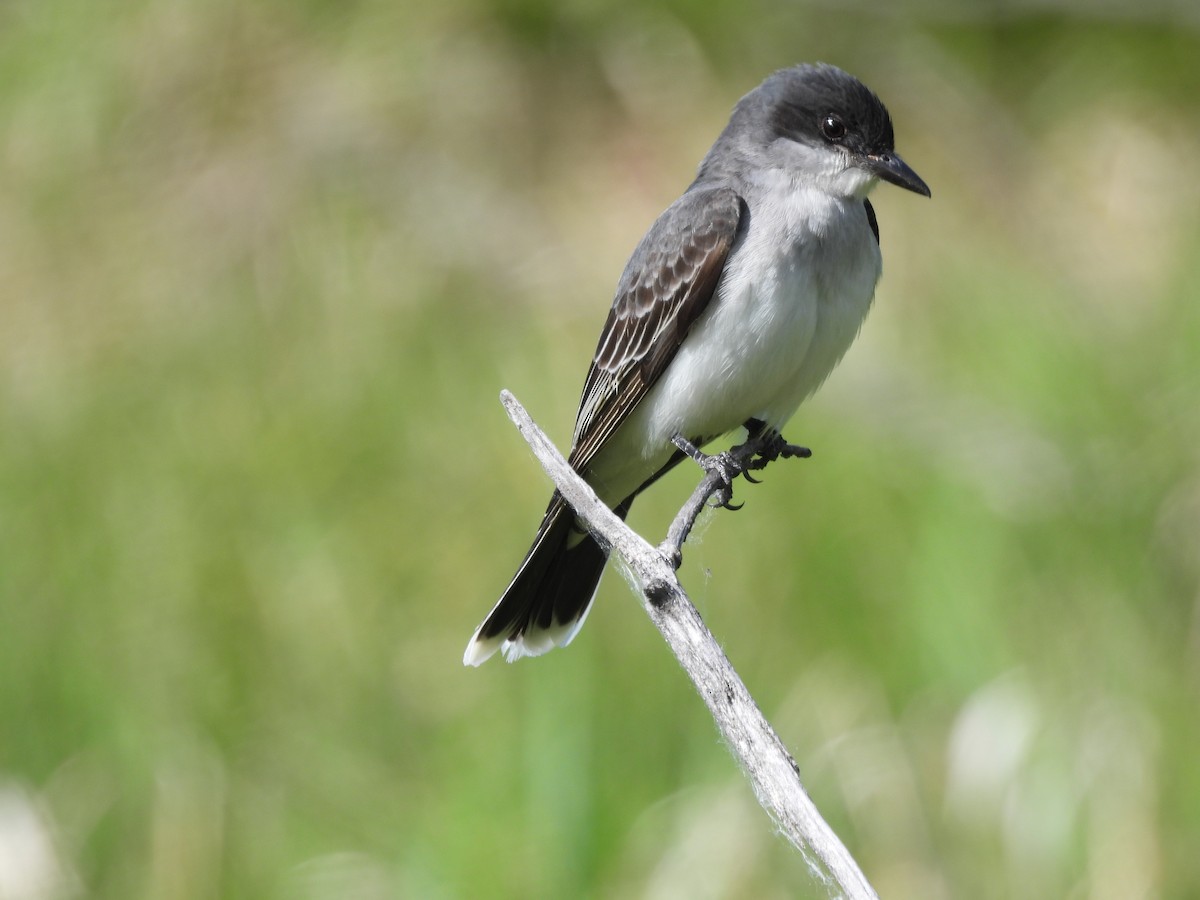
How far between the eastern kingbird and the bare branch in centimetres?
94

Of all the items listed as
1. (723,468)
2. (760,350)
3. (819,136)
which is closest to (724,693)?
(723,468)

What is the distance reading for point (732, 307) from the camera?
378 centimetres

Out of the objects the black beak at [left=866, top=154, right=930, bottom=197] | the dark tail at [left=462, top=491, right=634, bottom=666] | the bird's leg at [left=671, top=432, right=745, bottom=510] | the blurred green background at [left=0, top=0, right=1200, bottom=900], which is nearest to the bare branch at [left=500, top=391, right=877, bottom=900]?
the bird's leg at [left=671, top=432, right=745, bottom=510]

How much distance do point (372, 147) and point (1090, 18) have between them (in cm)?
321

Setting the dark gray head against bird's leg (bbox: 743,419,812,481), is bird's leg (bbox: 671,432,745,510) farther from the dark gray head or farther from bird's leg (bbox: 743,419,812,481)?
the dark gray head

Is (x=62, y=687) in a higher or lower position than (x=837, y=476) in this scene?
higher

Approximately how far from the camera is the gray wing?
384 cm

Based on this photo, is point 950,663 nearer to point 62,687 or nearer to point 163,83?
point 62,687

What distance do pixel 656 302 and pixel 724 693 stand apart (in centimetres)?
159

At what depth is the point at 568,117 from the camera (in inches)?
305

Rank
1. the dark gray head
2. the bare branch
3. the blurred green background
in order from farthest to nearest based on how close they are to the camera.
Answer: the blurred green background
the dark gray head
the bare branch

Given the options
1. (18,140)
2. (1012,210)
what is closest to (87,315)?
(18,140)

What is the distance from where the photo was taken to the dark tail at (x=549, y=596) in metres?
4.00

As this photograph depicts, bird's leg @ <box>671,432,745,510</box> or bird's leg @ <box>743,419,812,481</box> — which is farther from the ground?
bird's leg @ <box>743,419,812,481</box>
